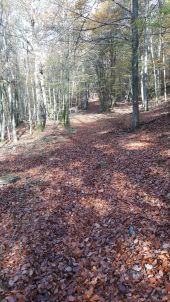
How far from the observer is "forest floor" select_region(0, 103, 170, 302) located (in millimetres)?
5074

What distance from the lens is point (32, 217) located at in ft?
26.0

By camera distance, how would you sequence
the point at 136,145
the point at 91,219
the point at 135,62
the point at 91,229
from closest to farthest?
the point at 91,229, the point at 91,219, the point at 136,145, the point at 135,62

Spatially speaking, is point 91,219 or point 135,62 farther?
point 135,62

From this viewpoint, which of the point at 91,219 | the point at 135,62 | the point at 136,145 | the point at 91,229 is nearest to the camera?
the point at 91,229

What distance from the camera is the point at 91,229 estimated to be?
6.77 metres

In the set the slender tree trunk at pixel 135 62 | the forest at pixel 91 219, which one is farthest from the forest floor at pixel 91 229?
the slender tree trunk at pixel 135 62

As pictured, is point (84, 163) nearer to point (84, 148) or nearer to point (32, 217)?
point (84, 148)

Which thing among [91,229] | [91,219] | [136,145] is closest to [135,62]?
[136,145]

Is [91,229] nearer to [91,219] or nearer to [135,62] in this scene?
[91,219]

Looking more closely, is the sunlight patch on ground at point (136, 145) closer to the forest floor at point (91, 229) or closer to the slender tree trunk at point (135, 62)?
the forest floor at point (91, 229)

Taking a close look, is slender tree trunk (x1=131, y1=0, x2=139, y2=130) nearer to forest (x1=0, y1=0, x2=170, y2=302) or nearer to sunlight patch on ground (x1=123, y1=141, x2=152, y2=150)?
forest (x1=0, y1=0, x2=170, y2=302)

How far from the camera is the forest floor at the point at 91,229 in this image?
16.6 feet

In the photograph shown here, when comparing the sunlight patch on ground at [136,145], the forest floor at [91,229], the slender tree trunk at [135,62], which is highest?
the slender tree trunk at [135,62]

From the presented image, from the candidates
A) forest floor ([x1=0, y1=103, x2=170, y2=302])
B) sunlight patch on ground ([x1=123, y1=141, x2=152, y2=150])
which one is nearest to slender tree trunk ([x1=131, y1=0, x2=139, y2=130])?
sunlight patch on ground ([x1=123, y1=141, x2=152, y2=150])
